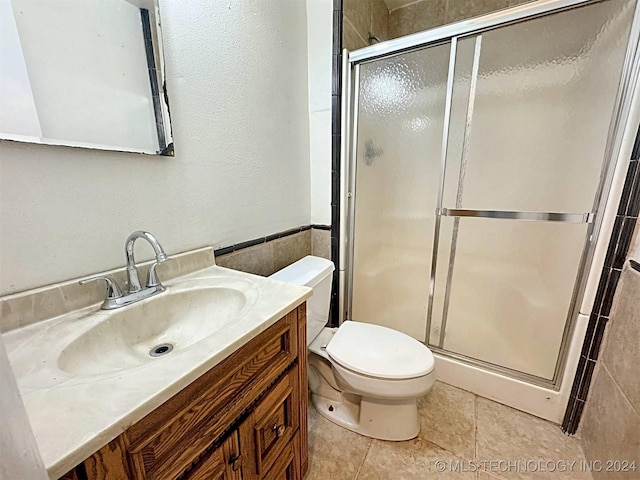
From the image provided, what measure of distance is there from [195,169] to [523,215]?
4.70ft

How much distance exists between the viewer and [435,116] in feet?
4.58

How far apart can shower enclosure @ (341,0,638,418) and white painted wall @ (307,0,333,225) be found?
104 millimetres

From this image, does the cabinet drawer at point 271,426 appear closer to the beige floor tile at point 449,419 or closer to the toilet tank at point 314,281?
the toilet tank at point 314,281

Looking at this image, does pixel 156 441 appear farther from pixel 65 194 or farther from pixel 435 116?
pixel 435 116

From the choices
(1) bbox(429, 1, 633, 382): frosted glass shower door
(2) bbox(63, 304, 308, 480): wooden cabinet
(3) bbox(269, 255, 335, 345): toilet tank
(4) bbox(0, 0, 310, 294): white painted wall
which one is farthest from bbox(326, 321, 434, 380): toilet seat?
(4) bbox(0, 0, 310, 294): white painted wall

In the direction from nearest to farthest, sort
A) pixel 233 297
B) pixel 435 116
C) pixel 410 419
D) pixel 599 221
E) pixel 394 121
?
pixel 233 297 < pixel 599 221 < pixel 410 419 < pixel 435 116 < pixel 394 121

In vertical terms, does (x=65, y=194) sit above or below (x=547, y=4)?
A: below

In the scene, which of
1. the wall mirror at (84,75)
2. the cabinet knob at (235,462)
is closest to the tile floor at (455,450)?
the cabinet knob at (235,462)

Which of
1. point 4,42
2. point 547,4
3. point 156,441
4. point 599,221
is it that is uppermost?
point 547,4

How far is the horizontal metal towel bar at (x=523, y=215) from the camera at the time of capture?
3.73 ft

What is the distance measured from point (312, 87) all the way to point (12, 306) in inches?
56.6

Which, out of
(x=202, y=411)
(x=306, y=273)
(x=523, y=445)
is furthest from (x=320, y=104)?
(x=523, y=445)

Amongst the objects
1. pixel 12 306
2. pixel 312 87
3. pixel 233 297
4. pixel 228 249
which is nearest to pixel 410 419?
pixel 233 297

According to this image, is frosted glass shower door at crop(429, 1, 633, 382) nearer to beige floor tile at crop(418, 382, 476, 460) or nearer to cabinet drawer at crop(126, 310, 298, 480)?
beige floor tile at crop(418, 382, 476, 460)
